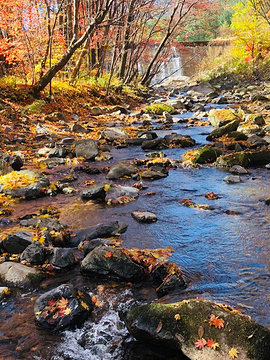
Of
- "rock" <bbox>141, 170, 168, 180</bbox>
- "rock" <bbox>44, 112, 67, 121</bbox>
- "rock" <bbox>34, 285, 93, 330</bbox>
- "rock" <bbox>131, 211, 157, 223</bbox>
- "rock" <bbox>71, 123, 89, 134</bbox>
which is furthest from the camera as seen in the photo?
"rock" <bbox>44, 112, 67, 121</bbox>

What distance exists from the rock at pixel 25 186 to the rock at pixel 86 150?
2303 millimetres

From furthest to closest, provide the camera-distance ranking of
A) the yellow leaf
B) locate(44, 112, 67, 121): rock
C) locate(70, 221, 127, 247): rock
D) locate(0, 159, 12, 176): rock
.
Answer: locate(44, 112, 67, 121): rock → locate(0, 159, 12, 176): rock → locate(70, 221, 127, 247): rock → the yellow leaf

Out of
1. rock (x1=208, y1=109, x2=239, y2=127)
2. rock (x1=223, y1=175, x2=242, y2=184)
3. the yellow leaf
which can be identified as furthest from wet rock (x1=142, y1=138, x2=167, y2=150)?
the yellow leaf

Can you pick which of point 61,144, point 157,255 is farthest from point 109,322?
point 61,144

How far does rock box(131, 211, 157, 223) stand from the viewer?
16.6 feet

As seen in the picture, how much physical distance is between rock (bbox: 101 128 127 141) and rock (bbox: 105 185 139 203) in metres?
4.73

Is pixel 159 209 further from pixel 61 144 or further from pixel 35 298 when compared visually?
pixel 61 144

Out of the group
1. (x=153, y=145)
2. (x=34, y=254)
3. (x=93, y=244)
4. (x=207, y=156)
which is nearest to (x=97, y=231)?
(x=93, y=244)

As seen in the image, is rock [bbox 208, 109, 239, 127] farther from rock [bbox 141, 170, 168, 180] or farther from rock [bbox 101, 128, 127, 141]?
rock [bbox 141, 170, 168, 180]

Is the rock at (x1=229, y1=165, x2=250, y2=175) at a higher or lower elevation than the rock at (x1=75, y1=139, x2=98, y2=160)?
higher

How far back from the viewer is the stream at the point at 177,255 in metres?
2.80

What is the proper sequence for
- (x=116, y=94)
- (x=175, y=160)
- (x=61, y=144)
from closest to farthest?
1. (x=175, y=160)
2. (x=61, y=144)
3. (x=116, y=94)

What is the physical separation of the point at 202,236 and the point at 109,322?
1.96 meters

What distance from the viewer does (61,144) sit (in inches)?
390
